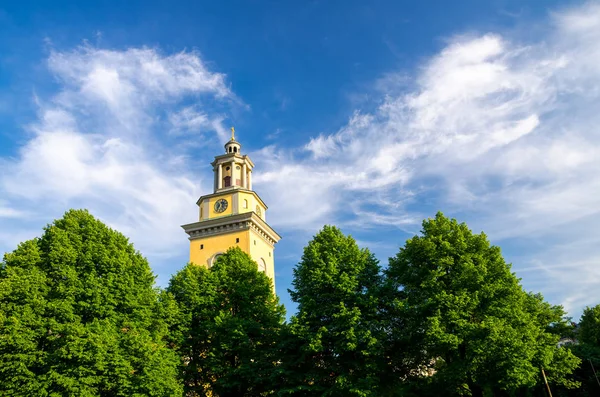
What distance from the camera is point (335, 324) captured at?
84.5ft

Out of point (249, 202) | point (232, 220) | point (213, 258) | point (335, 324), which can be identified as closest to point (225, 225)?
point (232, 220)

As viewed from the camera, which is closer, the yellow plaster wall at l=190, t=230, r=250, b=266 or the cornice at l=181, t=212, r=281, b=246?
the yellow plaster wall at l=190, t=230, r=250, b=266

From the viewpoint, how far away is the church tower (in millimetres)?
43531

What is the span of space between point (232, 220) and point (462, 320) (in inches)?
1006

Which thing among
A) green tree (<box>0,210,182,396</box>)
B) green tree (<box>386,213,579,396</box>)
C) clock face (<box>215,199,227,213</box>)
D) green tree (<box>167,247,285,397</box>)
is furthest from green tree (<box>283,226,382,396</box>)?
clock face (<box>215,199,227,213</box>)

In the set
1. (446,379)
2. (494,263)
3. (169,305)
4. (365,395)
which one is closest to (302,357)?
(365,395)

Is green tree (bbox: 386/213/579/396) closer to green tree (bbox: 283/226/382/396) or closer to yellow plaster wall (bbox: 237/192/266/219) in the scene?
green tree (bbox: 283/226/382/396)

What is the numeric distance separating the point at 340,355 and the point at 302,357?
222 cm

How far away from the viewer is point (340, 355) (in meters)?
25.3

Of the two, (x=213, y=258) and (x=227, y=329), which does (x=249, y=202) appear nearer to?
(x=213, y=258)

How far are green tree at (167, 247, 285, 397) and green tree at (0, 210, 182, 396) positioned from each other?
3161 mm

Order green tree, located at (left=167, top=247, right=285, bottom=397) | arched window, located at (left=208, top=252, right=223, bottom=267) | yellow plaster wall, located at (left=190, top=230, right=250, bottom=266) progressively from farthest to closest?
yellow plaster wall, located at (left=190, top=230, right=250, bottom=266)
arched window, located at (left=208, top=252, right=223, bottom=267)
green tree, located at (left=167, top=247, right=285, bottom=397)

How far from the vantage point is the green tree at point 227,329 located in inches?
1107

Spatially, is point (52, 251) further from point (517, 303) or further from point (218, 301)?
point (517, 303)
